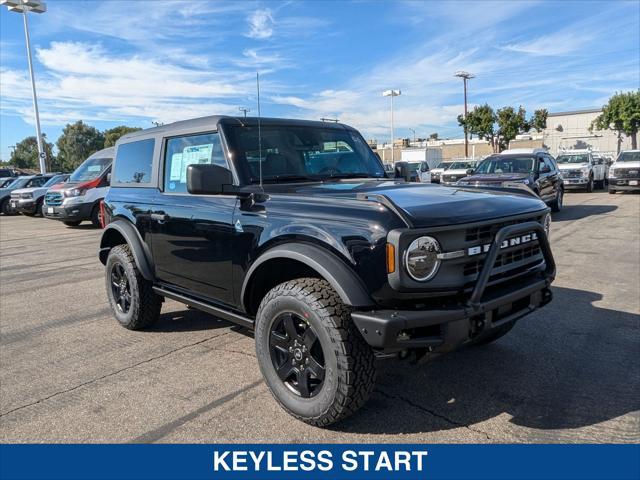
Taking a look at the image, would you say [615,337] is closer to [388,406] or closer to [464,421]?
[464,421]

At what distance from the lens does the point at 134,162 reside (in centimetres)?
477

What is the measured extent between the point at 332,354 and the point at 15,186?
2266 cm

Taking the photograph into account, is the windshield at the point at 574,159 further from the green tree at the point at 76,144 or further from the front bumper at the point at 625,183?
the green tree at the point at 76,144

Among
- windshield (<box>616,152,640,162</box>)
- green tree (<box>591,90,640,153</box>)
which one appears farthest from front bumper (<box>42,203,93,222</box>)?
green tree (<box>591,90,640,153</box>)

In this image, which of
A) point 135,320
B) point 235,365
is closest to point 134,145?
point 135,320

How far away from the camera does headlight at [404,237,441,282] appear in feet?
8.42

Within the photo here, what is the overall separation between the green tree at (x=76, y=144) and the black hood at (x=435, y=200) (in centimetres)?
7955

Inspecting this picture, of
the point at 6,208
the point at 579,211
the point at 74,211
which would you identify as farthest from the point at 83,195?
the point at 579,211

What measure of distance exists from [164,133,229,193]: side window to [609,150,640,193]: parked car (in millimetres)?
20344

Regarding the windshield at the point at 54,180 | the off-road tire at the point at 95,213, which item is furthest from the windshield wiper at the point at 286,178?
the windshield at the point at 54,180

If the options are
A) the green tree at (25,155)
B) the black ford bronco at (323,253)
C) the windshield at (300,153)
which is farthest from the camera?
the green tree at (25,155)

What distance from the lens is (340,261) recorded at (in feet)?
9.02

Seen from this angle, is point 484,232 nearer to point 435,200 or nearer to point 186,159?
point 435,200

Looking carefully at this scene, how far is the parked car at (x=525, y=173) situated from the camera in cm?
1152
